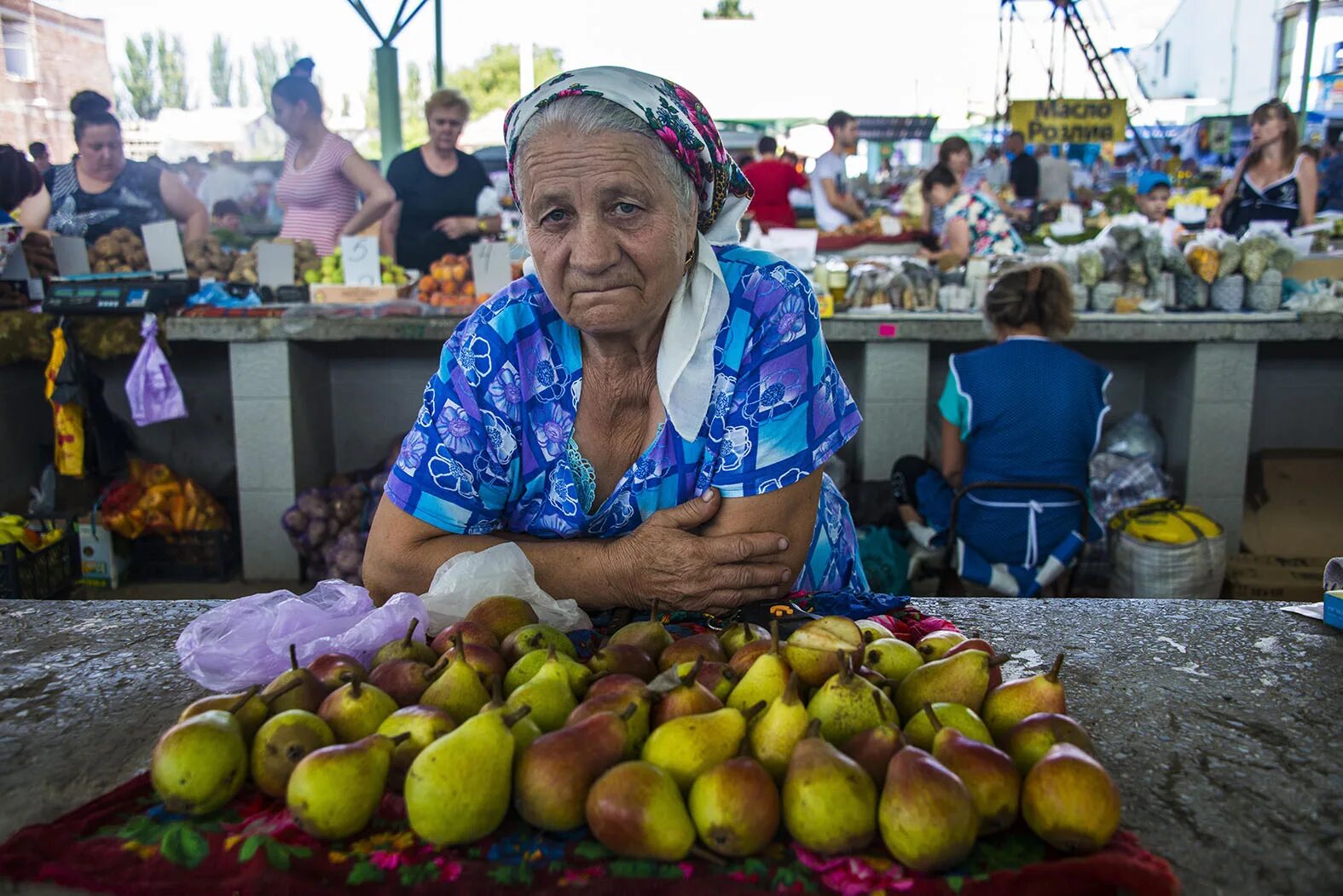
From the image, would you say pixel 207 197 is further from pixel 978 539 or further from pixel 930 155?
pixel 930 155

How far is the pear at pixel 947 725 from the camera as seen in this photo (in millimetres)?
1144

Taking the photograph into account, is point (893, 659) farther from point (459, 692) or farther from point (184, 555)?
point (184, 555)

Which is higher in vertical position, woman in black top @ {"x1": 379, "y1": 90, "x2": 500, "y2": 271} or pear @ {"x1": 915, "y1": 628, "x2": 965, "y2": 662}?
woman in black top @ {"x1": 379, "y1": 90, "x2": 500, "y2": 271}

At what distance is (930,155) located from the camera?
19.4 m

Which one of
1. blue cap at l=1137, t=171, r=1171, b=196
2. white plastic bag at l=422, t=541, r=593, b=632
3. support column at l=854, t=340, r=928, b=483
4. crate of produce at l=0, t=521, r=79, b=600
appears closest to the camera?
white plastic bag at l=422, t=541, r=593, b=632

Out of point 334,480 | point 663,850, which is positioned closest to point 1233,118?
point 334,480

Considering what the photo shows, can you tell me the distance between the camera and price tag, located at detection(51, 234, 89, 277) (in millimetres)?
5043

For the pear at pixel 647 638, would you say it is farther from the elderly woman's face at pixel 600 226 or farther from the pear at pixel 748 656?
the elderly woman's face at pixel 600 226

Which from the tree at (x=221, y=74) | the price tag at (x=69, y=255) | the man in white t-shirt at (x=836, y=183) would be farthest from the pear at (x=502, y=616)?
the tree at (x=221, y=74)

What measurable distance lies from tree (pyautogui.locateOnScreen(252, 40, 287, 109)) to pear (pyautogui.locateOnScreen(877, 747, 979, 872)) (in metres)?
16.9

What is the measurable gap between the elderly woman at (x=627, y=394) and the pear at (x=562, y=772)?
738 mm

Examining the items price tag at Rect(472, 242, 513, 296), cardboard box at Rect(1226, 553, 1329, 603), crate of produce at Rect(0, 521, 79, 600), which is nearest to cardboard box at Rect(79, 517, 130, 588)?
crate of produce at Rect(0, 521, 79, 600)

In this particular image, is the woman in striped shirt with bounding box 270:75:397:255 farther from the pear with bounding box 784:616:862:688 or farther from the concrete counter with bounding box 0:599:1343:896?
the pear with bounding box 784:616:862:688

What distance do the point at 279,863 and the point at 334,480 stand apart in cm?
427
